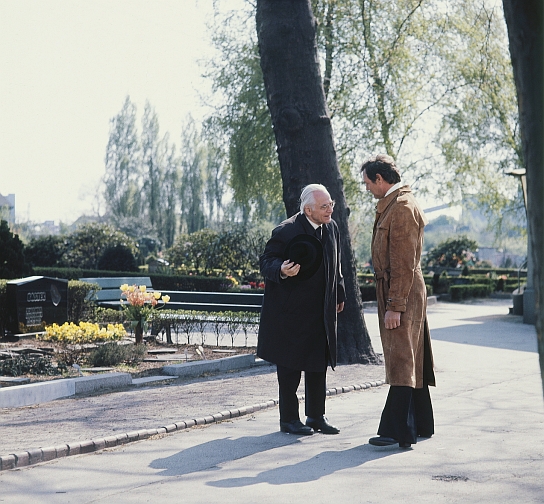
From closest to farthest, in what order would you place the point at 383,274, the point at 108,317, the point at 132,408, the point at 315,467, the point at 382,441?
the point at 315,467
the point at 382,441
the point at 383,274
the point at 132,408
the point at 108,317

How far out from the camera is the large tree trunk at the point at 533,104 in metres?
2.87

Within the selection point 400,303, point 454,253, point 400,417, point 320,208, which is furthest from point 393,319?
point 454,253

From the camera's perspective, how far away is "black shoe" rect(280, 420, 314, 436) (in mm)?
6207

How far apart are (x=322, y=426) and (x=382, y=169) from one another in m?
1.99

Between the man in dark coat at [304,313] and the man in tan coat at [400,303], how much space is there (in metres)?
0.47

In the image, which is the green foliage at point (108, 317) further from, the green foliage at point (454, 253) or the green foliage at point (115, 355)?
the green foliage at point (454, 253)

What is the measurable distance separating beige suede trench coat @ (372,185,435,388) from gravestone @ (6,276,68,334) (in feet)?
27.5

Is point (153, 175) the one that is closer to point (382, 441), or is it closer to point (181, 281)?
point (181, 281)

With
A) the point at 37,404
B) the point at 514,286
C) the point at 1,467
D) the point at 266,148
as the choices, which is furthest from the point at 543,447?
the point at 514,286

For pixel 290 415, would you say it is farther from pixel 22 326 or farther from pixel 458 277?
pixel 458 277

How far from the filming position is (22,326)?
12914mm

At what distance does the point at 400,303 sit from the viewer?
18.7 feet

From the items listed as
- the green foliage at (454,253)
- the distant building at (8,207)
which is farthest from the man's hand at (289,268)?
the distant building at (8,207)

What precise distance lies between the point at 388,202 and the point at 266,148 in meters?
20.6
